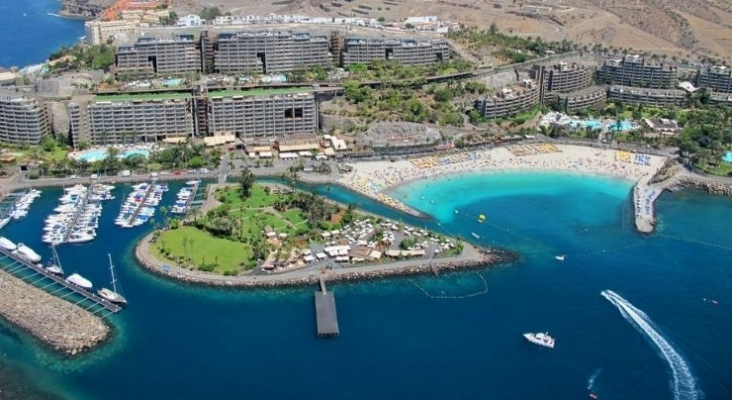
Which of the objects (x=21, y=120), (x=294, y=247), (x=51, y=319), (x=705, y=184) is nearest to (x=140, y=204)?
(x=294, y=247)

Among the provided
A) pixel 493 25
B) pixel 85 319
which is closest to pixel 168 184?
pixel 85 319

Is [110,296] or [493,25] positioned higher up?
[493,25]

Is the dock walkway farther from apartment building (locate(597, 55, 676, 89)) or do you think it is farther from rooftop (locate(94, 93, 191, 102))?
apartment building (locate(597, 55, 676, 89))

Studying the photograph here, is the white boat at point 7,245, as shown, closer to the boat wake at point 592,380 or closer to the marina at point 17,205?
the marina at point 17,205

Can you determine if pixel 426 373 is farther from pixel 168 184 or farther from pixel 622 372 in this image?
pixel 168 184

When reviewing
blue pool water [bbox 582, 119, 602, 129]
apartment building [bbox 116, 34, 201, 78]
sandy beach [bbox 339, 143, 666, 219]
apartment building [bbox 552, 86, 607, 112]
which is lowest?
sandy beach [bbox 339, 143, 666, 219]

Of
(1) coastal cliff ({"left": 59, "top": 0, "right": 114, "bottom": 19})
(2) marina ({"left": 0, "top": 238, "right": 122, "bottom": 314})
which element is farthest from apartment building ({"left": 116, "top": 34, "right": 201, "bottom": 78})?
(1) coastal cliff ({"left": 59, "top": 0, "right": 114, "bottom": 19})

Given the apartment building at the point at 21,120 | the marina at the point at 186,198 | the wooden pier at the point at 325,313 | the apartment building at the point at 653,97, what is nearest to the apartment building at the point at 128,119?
the apartment building at the point at 21,120
